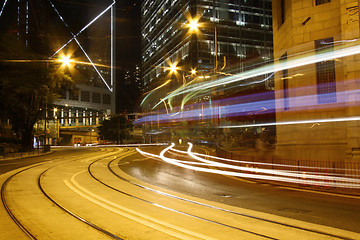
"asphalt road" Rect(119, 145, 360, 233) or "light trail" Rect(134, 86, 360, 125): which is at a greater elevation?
"light trail" Rect(134, 86, 360, 125)

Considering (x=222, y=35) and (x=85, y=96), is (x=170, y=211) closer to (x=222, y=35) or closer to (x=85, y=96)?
(x=222, y=35)

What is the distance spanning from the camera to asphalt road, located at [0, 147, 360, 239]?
21.3ft

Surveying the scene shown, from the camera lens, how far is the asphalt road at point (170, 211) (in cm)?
649

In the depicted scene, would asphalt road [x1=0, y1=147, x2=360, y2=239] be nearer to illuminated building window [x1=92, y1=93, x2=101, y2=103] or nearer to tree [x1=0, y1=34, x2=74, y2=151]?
tree [x1=0, y1=34, x2=74, y2=151]

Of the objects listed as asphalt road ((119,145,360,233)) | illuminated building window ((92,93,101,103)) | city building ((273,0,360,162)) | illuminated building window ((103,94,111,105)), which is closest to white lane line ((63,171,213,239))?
asphalt road ((119,145,360,233))

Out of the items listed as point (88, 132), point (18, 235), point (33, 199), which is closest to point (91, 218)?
point (18, 235)

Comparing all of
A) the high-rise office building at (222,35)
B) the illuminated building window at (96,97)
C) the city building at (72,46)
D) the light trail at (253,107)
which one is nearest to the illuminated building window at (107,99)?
the city building at (72,46)

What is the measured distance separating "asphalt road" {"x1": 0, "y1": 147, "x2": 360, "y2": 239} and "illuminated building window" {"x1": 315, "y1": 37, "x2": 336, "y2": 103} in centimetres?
800

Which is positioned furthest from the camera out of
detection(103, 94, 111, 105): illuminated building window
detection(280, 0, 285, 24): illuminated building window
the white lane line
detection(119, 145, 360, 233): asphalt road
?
detection(103, 94, 111, 105): illuminated building window

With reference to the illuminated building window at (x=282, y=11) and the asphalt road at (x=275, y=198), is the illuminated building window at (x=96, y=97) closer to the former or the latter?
the illuminated building window at (x=282, y=11)

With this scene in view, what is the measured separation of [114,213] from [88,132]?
10304cm

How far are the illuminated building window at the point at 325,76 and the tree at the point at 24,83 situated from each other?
24.0 meters

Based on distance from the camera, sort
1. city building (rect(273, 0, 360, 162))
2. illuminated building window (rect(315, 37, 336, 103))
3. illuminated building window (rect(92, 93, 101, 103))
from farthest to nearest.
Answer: illuminated building window (rect(92, 93, 101, 103))
illuminated building window (rect(315, 37, 336, 103))
city building (rect(273, 0, 360, 162))

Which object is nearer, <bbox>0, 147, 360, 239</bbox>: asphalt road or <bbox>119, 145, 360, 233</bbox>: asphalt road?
<bbox>0, 147, 360, 239</bbox>: asphalt road
